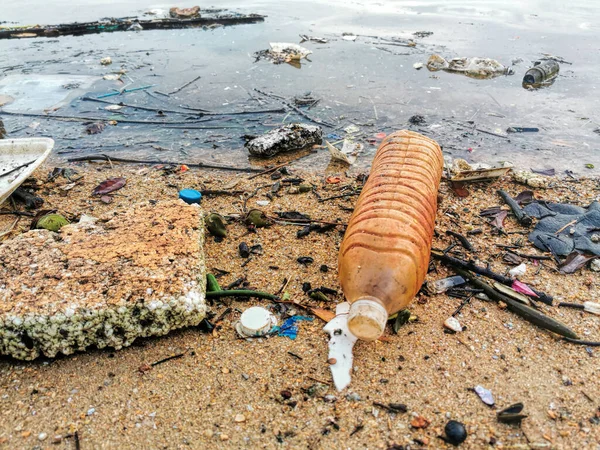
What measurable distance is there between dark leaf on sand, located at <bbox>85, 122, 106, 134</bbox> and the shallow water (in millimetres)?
176

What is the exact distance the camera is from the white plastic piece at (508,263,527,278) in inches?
136

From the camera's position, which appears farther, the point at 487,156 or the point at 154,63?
the point at 154,63

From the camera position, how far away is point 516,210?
14.2 feet

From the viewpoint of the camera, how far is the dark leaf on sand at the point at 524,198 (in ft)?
14.9

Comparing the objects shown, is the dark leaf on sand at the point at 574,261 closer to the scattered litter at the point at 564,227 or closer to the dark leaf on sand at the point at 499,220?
the scattered litter at the point at 564,227

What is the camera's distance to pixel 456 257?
12.0 ft

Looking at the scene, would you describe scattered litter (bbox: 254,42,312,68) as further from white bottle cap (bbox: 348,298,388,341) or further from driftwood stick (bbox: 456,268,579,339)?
white bottle cap (bbox: 348,298,388,341)

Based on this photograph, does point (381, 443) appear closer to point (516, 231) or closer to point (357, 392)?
point (357, 392)

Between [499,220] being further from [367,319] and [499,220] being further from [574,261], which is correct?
[367,319]

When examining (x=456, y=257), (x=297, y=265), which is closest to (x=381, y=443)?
(x=297, y=265)

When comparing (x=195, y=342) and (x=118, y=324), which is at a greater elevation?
(x=118, y=324)

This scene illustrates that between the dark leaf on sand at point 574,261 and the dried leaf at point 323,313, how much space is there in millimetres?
2153

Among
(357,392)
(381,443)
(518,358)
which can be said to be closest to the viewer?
(381,443)

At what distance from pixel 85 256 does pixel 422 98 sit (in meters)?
6.76
